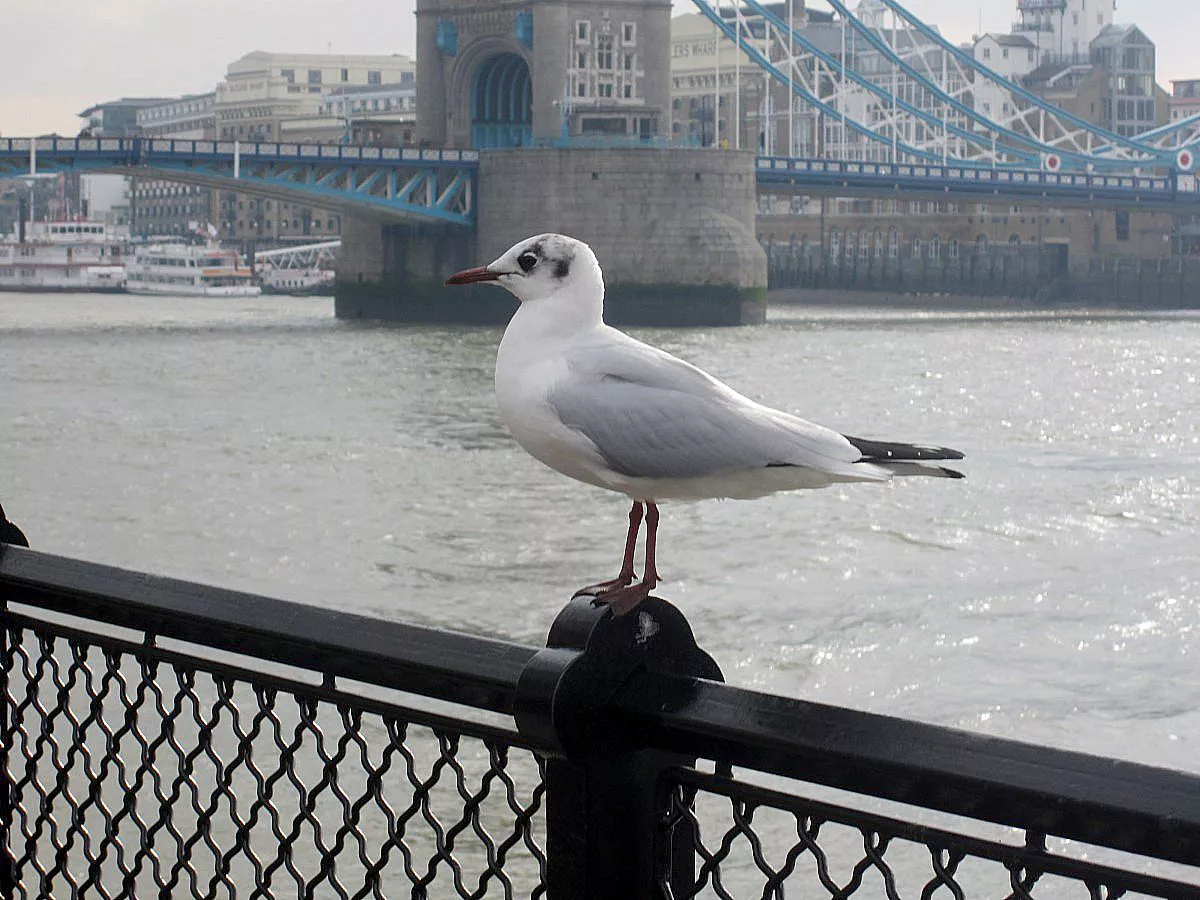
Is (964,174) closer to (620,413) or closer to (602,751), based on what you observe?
(620,413)

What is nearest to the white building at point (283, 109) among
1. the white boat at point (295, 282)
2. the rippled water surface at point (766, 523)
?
the white boat at point (295, 282)

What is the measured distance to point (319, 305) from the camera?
45344 mm

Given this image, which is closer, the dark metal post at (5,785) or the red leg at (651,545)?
the red leg at (651,545)

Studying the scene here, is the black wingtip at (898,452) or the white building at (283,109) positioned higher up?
the white building at (283,109)

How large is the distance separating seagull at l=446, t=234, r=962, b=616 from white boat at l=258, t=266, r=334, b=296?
5295 cm

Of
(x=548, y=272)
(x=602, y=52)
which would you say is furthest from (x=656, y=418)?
(x=602, y=52)

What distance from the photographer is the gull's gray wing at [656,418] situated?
1751 millimetres

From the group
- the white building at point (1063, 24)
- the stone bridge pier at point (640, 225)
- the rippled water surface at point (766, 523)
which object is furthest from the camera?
the white building at point (1063, 24)

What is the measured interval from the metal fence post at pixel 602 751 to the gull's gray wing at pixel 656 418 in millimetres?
386

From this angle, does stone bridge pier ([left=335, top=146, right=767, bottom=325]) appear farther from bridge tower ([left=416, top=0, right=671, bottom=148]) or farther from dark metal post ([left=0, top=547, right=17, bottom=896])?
dark metal post ([left=0, top=547, right=17, bottom=896])

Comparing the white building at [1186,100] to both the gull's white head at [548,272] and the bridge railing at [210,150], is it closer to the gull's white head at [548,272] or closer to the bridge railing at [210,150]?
the bridge railing at [210,150]

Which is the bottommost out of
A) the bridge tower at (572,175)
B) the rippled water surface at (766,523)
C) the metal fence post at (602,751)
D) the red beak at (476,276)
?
the rippled water surface at (766,523)

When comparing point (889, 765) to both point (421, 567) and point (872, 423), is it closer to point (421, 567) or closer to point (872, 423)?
point (421, 567)

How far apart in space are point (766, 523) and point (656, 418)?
8681 mm
